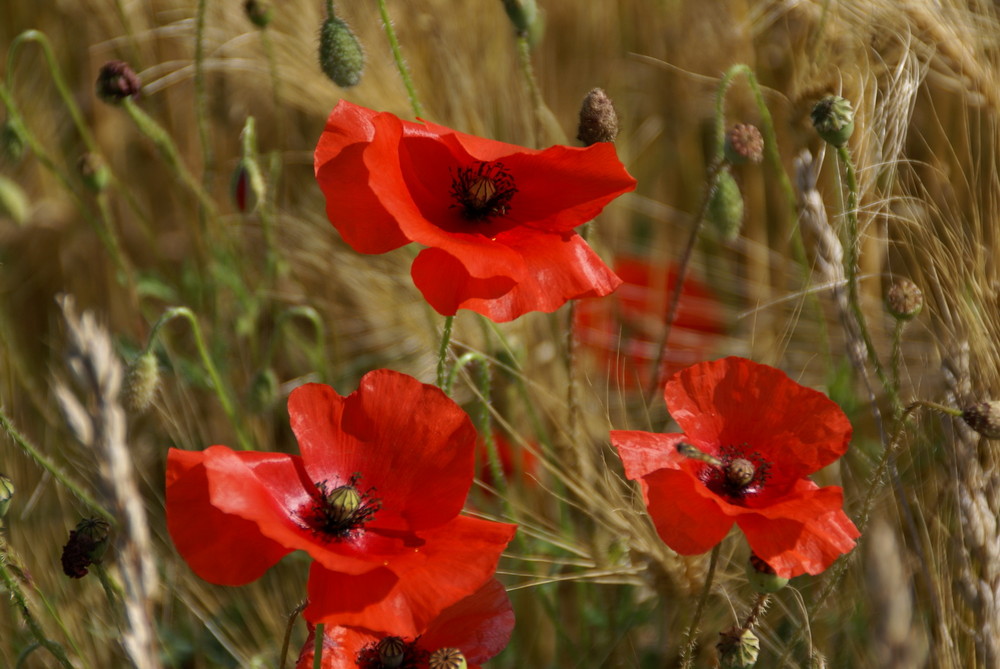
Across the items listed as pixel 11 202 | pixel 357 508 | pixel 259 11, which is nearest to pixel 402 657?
pixel 357 508

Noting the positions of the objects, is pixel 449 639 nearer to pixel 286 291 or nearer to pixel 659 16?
pixel 286 291

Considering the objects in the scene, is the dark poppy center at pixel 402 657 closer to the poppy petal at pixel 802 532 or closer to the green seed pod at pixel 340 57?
the poppy petal at pixel 802 532

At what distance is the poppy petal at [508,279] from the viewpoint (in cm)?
115

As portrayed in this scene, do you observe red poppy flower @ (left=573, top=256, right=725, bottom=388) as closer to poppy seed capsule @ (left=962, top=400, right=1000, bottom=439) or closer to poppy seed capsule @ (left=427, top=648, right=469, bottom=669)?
poppy seed capsule @ (left=962, top=400, right=1000, bottom=439)

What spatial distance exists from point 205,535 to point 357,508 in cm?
17

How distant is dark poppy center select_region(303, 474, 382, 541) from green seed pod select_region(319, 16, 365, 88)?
688mm

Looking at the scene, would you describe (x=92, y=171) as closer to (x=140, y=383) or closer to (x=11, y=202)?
(x=11, y=202)

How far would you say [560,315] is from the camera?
206 centimetres

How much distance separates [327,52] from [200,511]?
797mm

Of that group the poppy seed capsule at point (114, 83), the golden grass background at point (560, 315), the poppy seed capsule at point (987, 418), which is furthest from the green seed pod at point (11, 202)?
the poppy seed capsule at point (987, 418)

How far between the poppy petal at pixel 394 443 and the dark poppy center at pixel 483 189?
0.98ft

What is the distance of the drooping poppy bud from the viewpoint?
1165 millimetres

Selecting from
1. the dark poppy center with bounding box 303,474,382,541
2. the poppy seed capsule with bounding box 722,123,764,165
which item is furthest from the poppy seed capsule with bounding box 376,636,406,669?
the poppy seed capsule with bounding box 722,123,764,165

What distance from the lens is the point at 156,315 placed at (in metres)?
2.44
